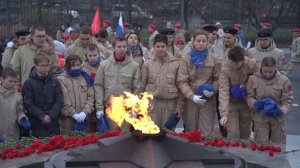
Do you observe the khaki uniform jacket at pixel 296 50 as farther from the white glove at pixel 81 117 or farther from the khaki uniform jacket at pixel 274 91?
the white glove at pixel 81 117

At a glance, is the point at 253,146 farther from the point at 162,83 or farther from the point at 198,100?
the point at 162,83

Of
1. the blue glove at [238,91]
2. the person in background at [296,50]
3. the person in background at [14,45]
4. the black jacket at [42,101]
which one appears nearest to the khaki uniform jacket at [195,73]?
the blue glove at [238,91]

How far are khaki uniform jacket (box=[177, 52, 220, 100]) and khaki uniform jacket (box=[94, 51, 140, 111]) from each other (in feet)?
1.93

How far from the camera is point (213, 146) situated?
19.9 ft

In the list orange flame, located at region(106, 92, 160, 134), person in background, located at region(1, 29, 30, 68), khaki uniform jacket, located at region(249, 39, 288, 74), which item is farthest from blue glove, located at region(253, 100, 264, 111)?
person in background, located at region(1, 29, 30, 68)

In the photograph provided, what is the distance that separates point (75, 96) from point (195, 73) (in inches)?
60.7

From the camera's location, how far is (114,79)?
7.39 meters

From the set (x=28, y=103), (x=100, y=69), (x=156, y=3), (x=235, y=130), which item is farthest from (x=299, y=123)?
(x=156, y=3)

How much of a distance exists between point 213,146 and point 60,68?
3.00 m

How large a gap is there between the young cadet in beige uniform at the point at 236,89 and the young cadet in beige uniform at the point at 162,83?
64cm

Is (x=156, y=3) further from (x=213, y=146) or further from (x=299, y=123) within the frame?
(x=213, y=146)

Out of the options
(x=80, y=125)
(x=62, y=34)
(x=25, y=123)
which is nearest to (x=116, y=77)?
(x=80, y=125)

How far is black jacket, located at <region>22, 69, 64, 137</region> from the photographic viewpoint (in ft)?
22.8

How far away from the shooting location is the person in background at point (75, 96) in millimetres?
7176
